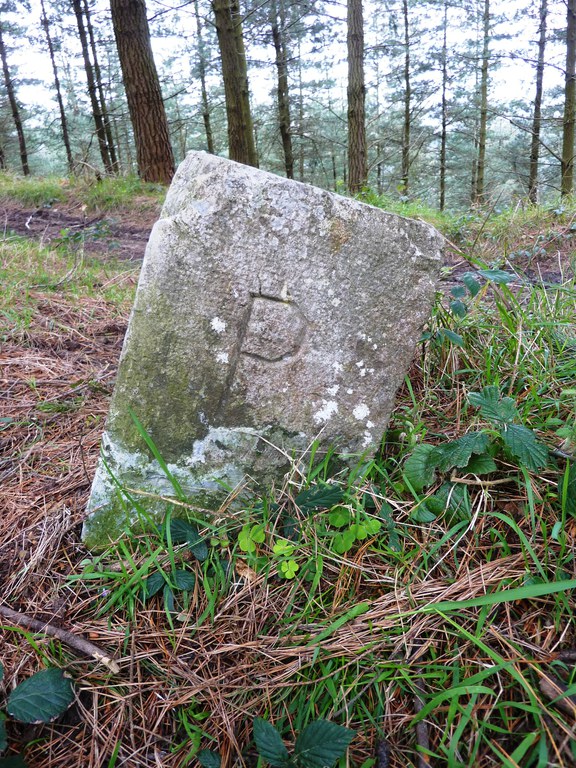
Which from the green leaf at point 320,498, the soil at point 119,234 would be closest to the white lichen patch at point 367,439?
the green leaf at point 320,498

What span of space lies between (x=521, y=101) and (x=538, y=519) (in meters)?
18.1

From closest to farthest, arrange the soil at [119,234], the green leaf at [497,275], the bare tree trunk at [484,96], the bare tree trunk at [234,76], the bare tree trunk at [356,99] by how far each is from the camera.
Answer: the green leaf at [497,275] → the soil at [119,234] → the bare tree trunk at [234,76] → the bare tree trunk at [356,99] → the bare tree trunk at [484,96]

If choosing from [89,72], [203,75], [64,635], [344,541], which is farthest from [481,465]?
[203,75]

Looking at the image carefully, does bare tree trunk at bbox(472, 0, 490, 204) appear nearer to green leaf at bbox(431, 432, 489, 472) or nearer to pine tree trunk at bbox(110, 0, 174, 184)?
pine tree trunk at bbox(110, 0, 174, 184)

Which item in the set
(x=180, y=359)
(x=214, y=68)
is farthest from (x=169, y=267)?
(x=214, y=68)

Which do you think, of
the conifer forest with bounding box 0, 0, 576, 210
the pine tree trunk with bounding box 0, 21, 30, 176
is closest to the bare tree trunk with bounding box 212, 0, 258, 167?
the conifer forest with bounding box 0, 0, 576, 210

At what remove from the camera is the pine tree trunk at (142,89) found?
619 centimetres

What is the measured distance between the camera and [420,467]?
1406 mm

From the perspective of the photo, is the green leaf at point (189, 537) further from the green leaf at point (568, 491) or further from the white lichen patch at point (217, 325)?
the green leaf at point (568, 491)

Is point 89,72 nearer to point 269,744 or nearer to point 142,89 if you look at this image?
point 142,89

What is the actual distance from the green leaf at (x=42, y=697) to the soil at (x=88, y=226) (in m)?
3.93

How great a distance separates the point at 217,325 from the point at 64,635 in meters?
0.92

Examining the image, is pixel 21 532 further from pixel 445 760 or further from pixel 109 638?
pixel 445 760

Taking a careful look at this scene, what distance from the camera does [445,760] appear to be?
942 mm
